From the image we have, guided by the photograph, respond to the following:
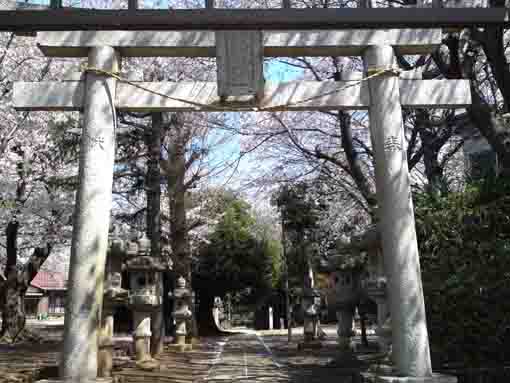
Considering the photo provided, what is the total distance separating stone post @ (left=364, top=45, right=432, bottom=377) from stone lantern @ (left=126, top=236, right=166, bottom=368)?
511cm

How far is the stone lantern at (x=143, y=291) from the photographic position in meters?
9.51

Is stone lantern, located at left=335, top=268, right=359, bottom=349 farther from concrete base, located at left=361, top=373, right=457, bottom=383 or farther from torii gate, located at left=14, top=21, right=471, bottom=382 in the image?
concrete base, located at left=361, top=373, right=457, bottom=383

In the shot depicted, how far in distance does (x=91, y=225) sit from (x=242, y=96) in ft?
7.80

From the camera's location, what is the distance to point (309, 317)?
1431 cm

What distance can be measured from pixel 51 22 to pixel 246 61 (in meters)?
2.24

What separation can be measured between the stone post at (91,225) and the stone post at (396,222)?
10.8 ft

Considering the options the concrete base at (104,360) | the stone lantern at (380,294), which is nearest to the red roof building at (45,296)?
the concrete base at (104,360)

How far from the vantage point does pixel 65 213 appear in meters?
16.9

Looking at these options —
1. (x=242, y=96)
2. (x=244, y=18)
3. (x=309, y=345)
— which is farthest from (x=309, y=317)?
(x=244, y=18)

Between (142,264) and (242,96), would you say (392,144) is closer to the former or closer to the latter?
(242,96)

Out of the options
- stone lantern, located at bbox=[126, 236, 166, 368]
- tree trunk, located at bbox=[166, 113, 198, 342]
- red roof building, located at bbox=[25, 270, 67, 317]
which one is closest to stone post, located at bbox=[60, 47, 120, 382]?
stone lantern, located at bbox=[126, 236, 166, 368]

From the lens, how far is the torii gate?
5.84 metres

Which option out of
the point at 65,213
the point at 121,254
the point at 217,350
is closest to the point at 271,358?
the point at 217,350

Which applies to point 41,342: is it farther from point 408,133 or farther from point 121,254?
point 408,133
